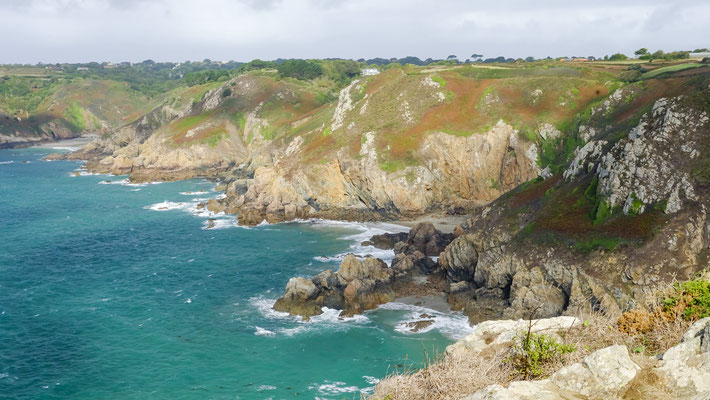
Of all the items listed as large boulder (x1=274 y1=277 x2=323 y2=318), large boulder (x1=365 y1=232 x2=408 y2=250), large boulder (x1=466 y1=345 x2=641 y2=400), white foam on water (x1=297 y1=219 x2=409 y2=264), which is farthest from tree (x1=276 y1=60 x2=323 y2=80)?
large boulder (x1=466 y1=345 x2=641 y2=400)

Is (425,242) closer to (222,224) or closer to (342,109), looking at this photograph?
(222,224)

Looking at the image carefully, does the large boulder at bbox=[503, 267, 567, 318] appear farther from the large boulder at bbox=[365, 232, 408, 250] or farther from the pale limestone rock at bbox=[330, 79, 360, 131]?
the pale limestone rock at bbox=[330, 79, 360, 131]

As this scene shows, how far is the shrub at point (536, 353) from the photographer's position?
15.7 m

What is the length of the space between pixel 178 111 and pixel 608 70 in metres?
122

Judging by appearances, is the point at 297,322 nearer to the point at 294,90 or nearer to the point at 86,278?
the point at 86,278

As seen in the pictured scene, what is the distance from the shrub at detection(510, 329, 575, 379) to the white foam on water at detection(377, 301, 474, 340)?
2910cm

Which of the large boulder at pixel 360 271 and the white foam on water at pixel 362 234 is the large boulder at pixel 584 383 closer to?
the large boulder at pixel 360 271

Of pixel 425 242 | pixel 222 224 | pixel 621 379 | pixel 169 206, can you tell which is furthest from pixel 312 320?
pixel 169 206

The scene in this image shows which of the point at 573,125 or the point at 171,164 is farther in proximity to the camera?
the point at 171,164

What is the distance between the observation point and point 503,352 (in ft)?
56.9

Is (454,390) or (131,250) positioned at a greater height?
(454,390)

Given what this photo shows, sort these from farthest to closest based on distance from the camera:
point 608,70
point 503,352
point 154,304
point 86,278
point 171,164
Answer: point 171,164
point 608,70
point 86,278
point 154,304
point 503,352

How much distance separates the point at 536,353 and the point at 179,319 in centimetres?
4206

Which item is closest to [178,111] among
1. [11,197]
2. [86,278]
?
[11,197]
